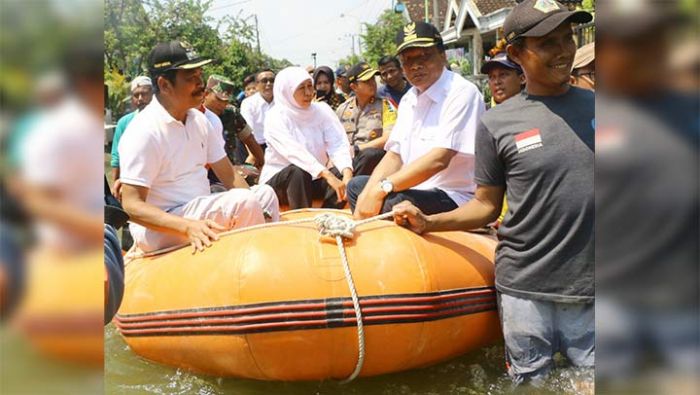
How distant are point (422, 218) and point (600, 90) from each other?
233 cm

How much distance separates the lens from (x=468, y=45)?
24.3 meters

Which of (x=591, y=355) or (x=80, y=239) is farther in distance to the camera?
(x=591, y=355)

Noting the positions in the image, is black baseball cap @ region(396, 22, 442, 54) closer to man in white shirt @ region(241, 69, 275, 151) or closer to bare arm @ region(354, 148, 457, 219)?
bare arm @ region(354, 148, 457, 219)

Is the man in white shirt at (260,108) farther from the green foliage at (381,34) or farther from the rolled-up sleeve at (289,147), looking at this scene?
the green foliage at (381,34)

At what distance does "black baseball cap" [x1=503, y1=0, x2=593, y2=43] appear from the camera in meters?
2.36

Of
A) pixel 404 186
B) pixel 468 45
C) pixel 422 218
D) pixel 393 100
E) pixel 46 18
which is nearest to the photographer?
pixel 46 18

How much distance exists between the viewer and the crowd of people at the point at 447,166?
8.15 ft

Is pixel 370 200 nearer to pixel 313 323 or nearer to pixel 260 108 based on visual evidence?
pixel 313 323

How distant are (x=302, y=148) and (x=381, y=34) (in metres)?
24.6

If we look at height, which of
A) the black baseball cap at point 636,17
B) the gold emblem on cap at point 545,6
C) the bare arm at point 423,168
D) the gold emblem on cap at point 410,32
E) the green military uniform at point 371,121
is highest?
the black baseball cap at point 636,17

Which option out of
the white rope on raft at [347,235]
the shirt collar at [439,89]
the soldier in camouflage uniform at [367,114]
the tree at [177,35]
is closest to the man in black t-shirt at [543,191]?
the white rope on raft at [347,235]

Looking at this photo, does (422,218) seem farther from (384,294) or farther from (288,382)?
(288,382)

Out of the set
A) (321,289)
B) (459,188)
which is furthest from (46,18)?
(459,188)

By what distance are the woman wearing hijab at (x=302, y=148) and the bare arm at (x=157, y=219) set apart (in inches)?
57.6
